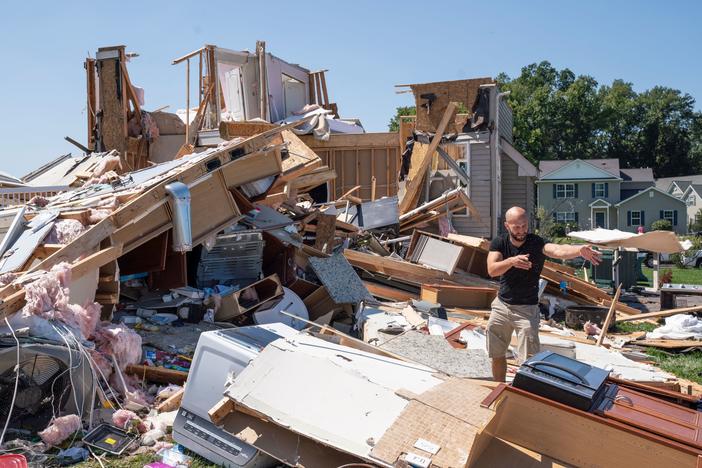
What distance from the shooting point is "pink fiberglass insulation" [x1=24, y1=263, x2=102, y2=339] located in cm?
506

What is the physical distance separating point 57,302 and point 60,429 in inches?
45.2

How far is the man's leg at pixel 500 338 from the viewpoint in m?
5.37

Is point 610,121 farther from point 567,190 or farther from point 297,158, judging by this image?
point 297,158

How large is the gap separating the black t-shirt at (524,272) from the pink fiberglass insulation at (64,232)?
396 cm

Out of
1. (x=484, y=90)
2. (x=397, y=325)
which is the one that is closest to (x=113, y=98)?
(x=484, y=90)

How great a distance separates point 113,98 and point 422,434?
13.2 metres

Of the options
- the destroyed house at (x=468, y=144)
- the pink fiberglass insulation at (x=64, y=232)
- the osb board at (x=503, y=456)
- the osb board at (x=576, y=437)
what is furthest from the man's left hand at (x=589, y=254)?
the destroyed house at (x=468, y=144)

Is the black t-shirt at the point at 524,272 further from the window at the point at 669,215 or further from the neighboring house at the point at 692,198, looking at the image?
the neighboring house at the point at 692,198

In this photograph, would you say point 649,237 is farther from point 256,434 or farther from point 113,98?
point 113,98

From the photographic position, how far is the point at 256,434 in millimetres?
3895

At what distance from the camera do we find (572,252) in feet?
16.7

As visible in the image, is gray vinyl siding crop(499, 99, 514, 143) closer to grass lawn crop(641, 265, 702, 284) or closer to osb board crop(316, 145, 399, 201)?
osb board crop(316, 145, 399, 201)

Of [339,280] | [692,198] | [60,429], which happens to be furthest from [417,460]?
[692,198]

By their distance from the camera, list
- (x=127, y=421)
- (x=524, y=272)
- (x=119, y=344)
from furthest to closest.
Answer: (x=119, y=344) → (x=524, y=272) → (x=127, y=421)
